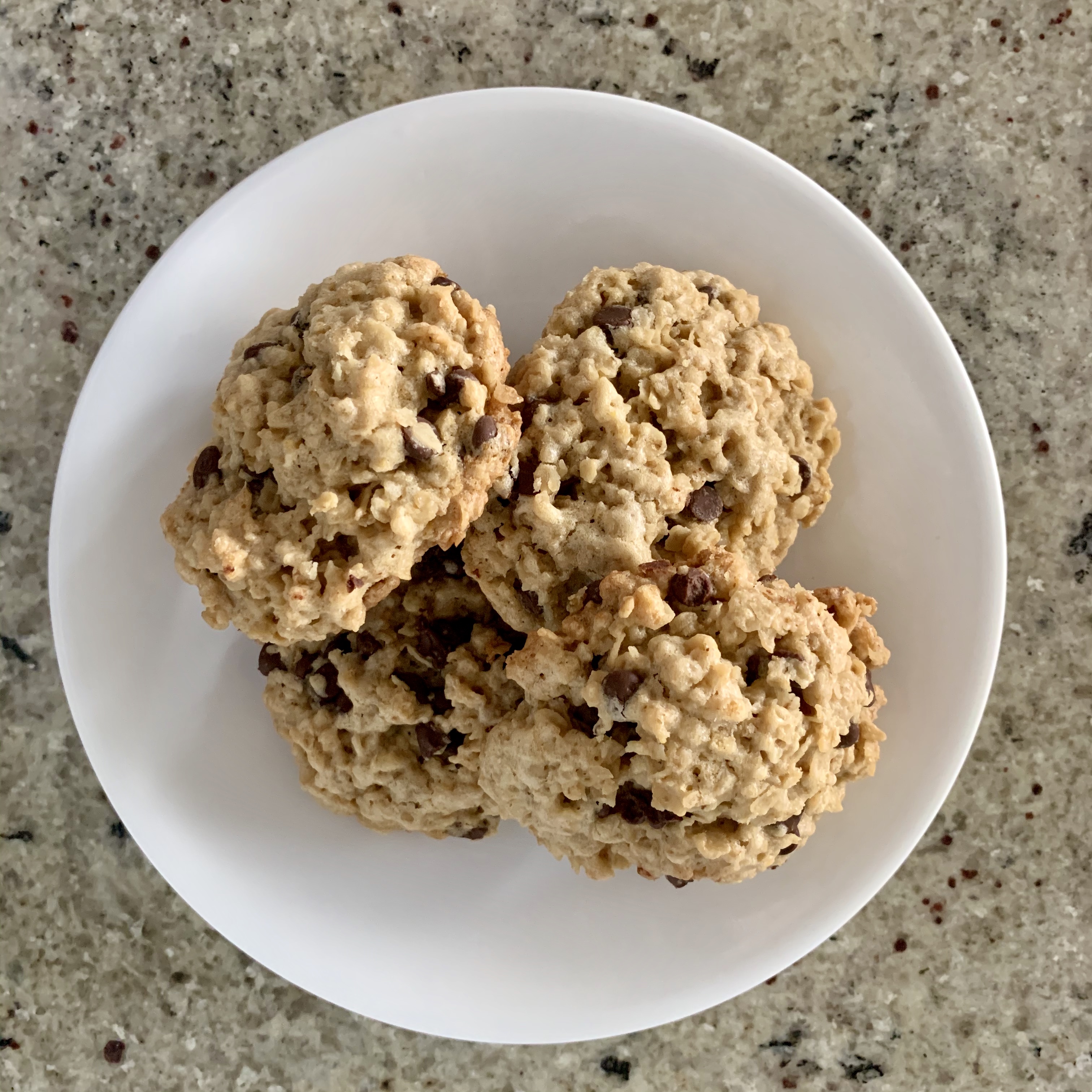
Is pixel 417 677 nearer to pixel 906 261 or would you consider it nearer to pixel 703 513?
pixel 703 513

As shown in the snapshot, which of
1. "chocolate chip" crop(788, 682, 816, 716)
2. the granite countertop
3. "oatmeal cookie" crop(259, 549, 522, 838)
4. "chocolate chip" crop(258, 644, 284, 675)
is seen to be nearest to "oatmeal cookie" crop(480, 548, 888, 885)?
"chocolate chip" crop(788, 682, 816, 716)

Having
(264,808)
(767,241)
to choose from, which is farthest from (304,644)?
(767,241)

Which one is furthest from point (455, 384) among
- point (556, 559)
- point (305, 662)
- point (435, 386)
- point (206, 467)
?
point (305, 662)

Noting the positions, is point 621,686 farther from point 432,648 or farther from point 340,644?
point 340,644

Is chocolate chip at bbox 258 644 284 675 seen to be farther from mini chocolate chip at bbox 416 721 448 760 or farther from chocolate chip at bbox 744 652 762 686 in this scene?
chocolate chip at bbox 744 652 762 686

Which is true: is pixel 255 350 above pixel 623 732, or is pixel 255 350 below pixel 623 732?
above
